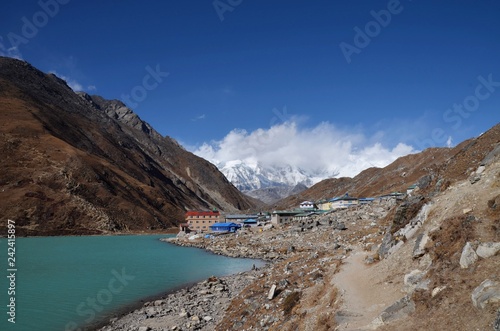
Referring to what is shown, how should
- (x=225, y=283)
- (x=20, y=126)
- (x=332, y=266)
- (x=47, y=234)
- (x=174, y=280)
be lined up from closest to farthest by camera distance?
1. (x=332, y=266)
2. (x=225, y=283)
3. (x=174, y=280)
4. (x=47, y=234)
5. (x=20, y=126)

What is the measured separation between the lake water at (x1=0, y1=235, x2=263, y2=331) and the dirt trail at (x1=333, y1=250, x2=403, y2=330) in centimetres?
2047

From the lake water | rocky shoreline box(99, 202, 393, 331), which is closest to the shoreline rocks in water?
rocky shoreline box(99, 202, 393, 331)

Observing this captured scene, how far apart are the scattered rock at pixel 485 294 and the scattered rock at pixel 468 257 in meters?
1.89

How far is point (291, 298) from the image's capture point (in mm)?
22438

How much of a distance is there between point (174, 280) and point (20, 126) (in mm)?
172839

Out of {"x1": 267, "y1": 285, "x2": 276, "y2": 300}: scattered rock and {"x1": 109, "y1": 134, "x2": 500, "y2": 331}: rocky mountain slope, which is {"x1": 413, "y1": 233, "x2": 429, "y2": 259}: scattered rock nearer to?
{"x1": 109, "y1": 134, "x2": 500, "y2": 331}: rocky mountain slope

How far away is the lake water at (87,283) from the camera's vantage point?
2939 centimetres

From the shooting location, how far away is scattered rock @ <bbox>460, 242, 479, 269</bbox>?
1420cm

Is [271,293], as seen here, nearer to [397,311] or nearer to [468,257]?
[397,311]

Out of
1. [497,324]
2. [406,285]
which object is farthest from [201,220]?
[497,324]

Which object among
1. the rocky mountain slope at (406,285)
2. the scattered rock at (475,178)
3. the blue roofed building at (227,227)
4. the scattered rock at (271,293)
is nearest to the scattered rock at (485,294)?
the rocky mountain slope at (406,285)

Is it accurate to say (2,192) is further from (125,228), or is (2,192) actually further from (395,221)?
(395,221)

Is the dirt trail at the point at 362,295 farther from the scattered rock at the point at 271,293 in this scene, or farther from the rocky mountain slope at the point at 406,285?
the scattered rock at the point at 271,293

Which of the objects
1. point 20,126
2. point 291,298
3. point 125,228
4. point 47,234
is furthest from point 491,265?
point 20,126
